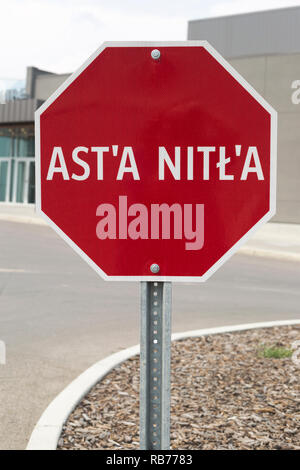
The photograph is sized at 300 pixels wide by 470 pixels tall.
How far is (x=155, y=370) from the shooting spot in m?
1.92

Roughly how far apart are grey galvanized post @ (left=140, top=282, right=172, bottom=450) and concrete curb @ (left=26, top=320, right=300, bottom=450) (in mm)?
2000

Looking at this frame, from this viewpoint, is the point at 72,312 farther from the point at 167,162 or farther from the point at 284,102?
the point at 284,102

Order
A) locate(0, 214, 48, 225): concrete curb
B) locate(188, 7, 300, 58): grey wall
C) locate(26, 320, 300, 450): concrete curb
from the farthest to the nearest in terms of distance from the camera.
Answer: locate(188, 7, 300, 58): grey wall < locate(0, 214, 48, 225): concrete curb < locate(26, 320, 300, 450): concrete curb

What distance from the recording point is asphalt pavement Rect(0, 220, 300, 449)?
509cm

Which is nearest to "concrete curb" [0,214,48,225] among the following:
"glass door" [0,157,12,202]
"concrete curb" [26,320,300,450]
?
"glass door" [0,157,12,202]

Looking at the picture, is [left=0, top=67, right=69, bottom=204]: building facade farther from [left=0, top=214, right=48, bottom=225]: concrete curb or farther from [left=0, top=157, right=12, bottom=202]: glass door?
[left=0, top=214, right=48, bottom=225]: concrete curb

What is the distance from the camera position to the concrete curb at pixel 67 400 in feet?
12.6

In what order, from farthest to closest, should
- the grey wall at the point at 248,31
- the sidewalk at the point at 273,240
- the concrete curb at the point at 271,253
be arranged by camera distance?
the grey wall at the point at 248,31, the sidewalk at the point at 273,240, the concrete curb at the point at 271,253

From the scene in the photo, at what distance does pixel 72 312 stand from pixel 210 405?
3.88 metres

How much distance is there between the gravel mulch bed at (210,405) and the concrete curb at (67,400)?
55 mm

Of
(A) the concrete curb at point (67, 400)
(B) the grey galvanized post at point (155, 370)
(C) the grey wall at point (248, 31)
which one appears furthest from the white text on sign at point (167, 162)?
(C) the grey wall at point (248, 31)

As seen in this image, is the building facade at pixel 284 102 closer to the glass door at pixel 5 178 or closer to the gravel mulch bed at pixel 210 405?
the glass door at pixel 5 178

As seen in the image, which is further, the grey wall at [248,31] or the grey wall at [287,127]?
the grey wall at [248,31]
